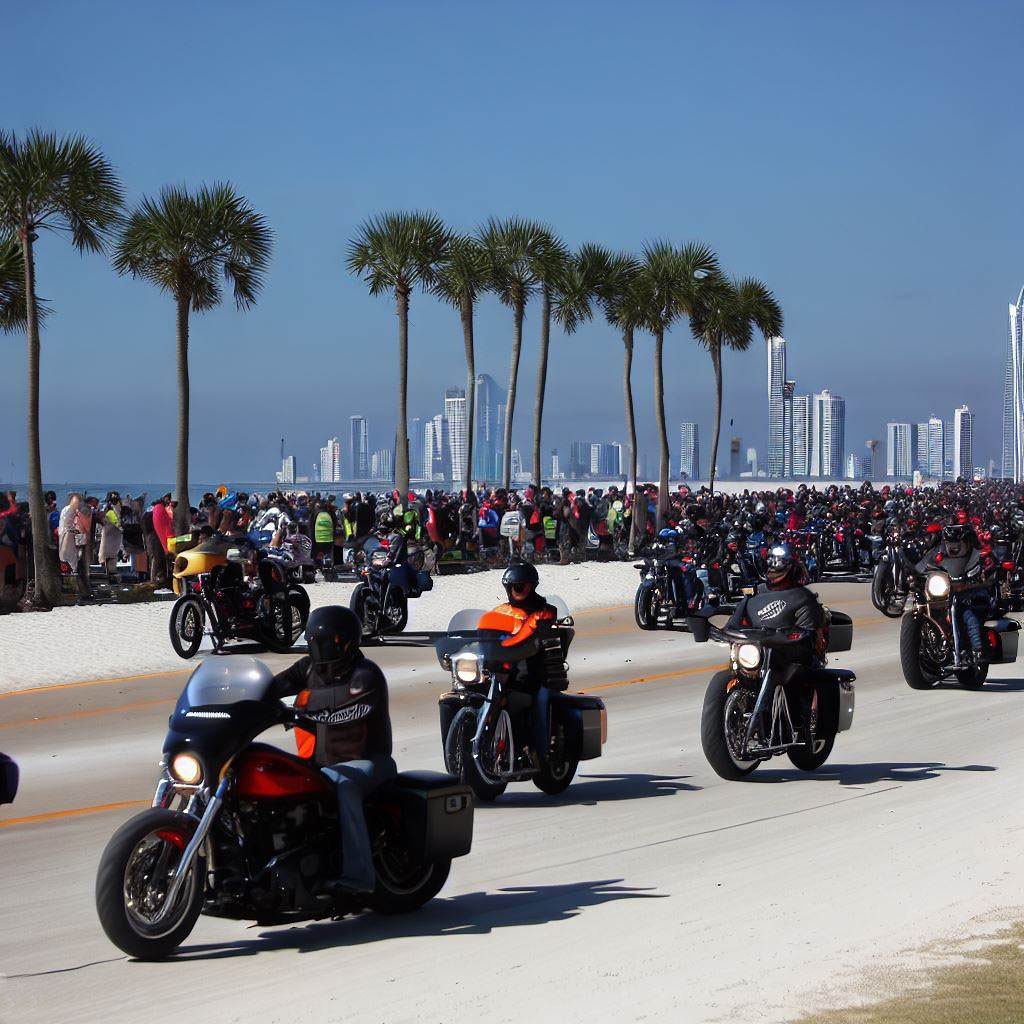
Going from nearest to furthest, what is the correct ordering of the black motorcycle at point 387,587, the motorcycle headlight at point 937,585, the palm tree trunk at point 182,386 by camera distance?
the motorcycle headlight at point 937,585
the black motorcycle at point 387,587
the palm tree trunk at point 182,386

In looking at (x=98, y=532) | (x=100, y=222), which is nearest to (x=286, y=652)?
(x=100, y=222)

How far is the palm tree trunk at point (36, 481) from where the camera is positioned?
2339cm

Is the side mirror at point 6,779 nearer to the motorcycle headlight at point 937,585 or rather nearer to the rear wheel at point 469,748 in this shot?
the rear wheel at point 469,748

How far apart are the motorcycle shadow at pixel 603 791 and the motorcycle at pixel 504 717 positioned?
0.10 metres

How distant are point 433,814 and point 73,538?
19752 mm

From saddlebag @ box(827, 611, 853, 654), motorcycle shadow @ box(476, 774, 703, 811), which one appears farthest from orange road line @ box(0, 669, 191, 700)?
saddlebag @ box(827, 611, 853, 654)

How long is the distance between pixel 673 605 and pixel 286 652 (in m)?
6.41

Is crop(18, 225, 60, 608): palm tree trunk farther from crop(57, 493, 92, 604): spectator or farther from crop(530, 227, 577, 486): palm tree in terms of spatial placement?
crop(530, 227, 577, 486): palm tree

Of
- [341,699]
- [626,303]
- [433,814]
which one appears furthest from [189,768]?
[626,303]

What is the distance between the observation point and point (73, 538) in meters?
25.5

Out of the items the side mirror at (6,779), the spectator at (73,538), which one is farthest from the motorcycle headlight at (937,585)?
the spectator at (73,538)

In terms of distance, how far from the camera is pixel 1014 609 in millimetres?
25328

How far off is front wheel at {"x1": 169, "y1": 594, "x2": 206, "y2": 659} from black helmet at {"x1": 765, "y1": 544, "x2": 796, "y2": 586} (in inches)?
340

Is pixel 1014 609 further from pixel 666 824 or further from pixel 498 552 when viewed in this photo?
pixel 666 824
